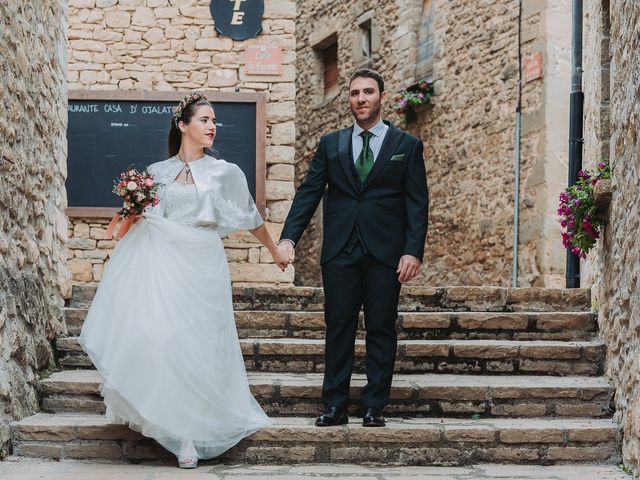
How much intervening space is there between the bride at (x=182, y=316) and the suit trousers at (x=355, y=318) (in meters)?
0.33

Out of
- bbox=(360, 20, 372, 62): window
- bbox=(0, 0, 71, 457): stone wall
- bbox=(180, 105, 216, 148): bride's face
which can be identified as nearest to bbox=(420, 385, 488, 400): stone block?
bbox=(180, 105, 216, 148): bride's face

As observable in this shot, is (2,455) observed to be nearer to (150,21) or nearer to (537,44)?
(150,21)

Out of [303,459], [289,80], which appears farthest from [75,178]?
[303,459]

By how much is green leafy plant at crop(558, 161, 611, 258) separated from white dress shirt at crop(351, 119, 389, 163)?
152 centimetres

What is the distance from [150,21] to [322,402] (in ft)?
16.4

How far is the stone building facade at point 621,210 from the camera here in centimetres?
452

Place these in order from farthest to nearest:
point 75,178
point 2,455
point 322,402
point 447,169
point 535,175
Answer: point 447,169 → point 535,175 → point 75,178 → point 322,402 → point 2,455

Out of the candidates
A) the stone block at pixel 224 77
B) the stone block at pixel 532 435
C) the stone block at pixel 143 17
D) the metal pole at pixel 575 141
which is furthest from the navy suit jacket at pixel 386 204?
the stone block at pixel 143 17

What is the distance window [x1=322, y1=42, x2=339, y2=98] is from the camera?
607 inches

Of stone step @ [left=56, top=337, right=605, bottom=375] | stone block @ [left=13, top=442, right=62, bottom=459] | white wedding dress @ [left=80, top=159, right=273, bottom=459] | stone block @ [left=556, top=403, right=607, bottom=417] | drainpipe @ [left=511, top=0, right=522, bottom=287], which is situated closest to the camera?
white wedding dress @ [left=80, top=159, right=273, bottom=459]

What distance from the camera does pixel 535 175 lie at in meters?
9.77

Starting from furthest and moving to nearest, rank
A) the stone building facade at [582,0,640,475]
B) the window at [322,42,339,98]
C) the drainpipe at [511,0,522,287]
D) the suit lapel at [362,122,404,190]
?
the window at [322,42,339,98] → the drainpipe at [511,0,522,287] → the suit lapel at [362,122,404,190] → the stone building facade at [582,0,640,475]

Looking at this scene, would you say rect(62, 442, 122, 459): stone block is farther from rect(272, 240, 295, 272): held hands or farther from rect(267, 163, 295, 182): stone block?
rect(267, 163, 295, 182): stone block

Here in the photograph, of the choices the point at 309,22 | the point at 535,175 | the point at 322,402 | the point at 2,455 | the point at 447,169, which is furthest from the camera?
the point at 309,22
